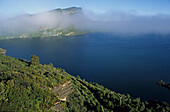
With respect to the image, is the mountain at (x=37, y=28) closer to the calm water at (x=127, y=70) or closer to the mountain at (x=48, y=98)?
the calm water at (x=127, y=70)

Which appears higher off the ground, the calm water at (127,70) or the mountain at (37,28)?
the mountain at (37,28)

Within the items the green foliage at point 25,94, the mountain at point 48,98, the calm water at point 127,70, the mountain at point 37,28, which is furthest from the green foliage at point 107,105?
the mountain at point 37,28

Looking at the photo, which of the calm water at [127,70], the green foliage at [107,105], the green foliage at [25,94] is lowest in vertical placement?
the calm water at [127,70]

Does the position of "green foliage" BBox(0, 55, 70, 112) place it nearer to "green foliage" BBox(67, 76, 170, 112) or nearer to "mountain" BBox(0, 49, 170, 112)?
"mountain" BBox(0, 49, 170, 112)

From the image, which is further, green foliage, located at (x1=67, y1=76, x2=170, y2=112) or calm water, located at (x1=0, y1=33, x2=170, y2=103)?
calm water, located at (x1=0, y1=33, x2=170, y2=103)

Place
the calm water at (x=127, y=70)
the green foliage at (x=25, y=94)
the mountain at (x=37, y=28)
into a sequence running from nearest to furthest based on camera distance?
the green foliage at (x=25, y=94) → the calm water at (x=127, y=70) → the mountain at (x=37, y=28)

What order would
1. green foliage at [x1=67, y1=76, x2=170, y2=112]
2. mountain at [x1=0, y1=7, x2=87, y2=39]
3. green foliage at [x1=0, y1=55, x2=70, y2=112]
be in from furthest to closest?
mountain at [x1=0, y1=7, x2=87, y2=39] < green foliage at [x1=67, y1=76, x2=170, y2=112] < green foliage at [x1=0, y1=55, x2=70, y2=112]

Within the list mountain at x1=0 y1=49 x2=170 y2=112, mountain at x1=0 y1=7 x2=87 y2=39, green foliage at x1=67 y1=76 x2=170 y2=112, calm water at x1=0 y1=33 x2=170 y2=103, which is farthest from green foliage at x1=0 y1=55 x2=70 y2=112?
mountain at x1=0 y1=7 x2=87 y2=39

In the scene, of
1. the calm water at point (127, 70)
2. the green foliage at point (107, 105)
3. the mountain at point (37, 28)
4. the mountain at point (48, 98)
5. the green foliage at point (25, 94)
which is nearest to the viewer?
the green foliage at point (25, 94)

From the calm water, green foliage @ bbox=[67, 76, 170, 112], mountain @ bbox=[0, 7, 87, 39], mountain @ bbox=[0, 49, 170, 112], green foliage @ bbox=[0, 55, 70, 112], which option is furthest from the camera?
mountain @ bbox=[0, 7, 87, 39]

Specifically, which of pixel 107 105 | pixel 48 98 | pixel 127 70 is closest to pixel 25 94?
pixel 48 98

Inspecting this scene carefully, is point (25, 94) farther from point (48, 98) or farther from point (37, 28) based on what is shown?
point (37, 28)
